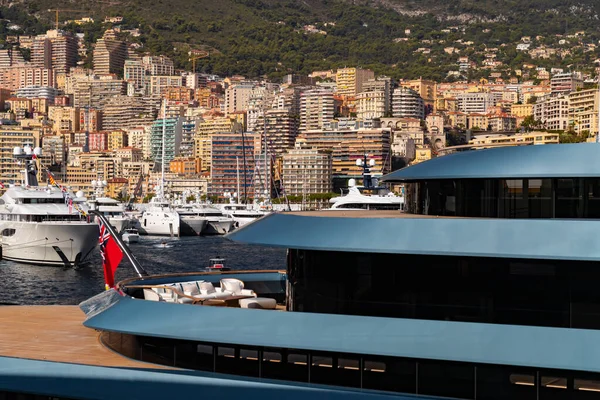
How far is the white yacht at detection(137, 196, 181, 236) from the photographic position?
90.1 metres

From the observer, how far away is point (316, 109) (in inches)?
7613

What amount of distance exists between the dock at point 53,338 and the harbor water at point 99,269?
72.8 feet

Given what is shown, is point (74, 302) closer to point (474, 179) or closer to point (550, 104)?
point (474, 179)

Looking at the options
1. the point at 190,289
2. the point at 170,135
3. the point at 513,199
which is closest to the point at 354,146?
the point at 170,135

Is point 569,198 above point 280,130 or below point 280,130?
below

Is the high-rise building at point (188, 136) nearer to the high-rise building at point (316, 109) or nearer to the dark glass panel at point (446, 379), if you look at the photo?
the high-rise building at point (316, 109)

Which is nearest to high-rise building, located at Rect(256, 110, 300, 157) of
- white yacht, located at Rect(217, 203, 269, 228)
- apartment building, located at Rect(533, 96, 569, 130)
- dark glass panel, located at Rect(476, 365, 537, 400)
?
apartment building, located at Rect(533, 96, 569, 130)

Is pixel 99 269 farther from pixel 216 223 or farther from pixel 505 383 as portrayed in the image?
pixel 505 383

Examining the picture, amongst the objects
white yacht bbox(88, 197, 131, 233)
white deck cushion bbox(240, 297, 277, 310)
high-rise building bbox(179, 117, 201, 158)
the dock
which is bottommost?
white yacht bbox(88, 197, 131, 233)

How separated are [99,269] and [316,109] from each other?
143 meters

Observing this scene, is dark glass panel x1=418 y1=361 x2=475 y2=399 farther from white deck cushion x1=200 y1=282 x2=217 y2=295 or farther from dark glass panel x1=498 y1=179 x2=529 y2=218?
white deck cushion x1=200 y1=282 x2=217 y2=295

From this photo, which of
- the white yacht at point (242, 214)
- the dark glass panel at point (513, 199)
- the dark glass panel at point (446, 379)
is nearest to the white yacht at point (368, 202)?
the white yacht at point (242, 214)

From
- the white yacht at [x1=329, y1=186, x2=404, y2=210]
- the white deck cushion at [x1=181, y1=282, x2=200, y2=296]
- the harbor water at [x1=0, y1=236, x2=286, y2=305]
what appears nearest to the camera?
the white deck cushion at [x1=181, y1=282, x2=200, y2=296]

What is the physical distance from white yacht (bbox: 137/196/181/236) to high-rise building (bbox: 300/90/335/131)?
99.6 metres
